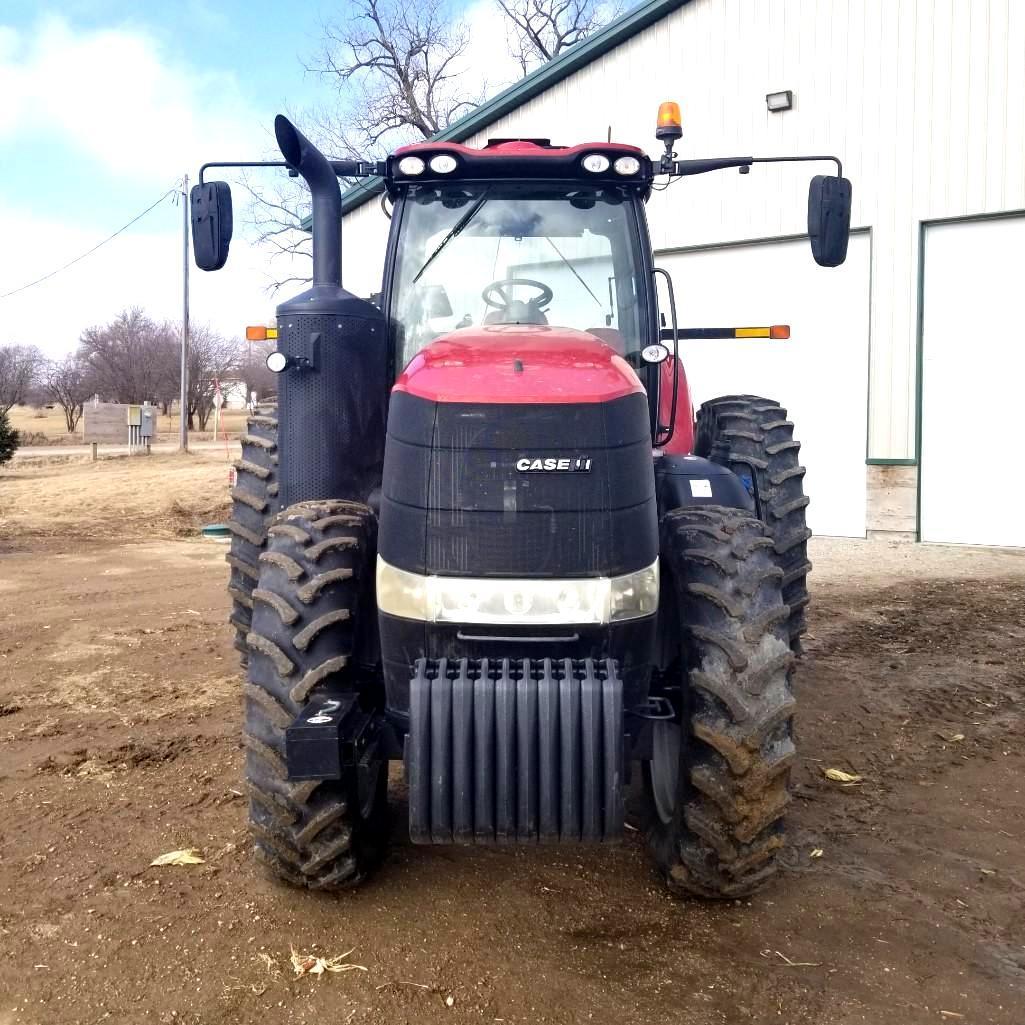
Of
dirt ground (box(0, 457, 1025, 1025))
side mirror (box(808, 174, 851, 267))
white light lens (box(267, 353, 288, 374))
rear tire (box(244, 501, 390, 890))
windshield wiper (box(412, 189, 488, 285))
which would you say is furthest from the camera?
side mirror (box(808, 174, 851, 267))

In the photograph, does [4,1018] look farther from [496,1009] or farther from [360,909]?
[496,1009]

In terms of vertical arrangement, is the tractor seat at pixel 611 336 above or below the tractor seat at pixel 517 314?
below

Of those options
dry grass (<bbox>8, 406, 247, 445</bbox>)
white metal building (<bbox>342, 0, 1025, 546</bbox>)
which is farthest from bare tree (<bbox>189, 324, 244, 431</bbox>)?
white metal building (<bbox>342, 0, 1025, 546</bbox>)

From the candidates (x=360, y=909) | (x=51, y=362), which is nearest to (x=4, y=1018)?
(x=360, y=909)

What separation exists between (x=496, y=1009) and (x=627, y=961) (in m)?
0.45

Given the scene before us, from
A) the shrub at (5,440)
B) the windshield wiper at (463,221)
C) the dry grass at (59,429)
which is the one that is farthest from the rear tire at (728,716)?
the dry grass at (59,429)

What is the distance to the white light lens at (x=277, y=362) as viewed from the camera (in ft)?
11.6

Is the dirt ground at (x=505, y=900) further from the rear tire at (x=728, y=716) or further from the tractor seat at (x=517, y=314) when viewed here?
the tractor seat at (x=517, y=314)

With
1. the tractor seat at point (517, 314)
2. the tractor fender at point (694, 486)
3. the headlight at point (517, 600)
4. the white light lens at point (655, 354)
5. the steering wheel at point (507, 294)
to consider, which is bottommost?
the headlight at point (517, 600)

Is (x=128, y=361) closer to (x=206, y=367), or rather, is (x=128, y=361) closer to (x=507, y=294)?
(x=206, y=367)

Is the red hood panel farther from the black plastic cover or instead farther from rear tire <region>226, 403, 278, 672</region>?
rear tire <region>226, 403, 278, 672</region>

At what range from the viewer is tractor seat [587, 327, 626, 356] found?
13.1ft

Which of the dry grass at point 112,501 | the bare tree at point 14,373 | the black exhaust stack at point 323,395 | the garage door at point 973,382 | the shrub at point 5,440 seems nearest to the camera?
the black exhaust stack at point 323,395

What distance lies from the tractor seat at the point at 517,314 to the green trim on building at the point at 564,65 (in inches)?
311
